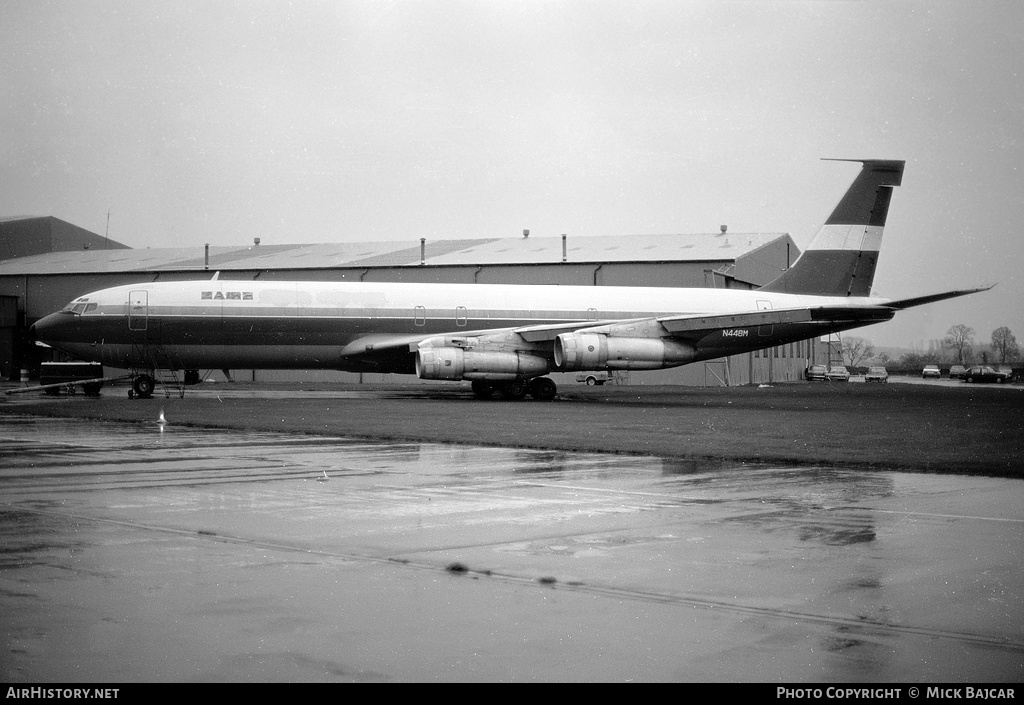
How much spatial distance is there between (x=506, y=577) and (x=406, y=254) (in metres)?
59.5

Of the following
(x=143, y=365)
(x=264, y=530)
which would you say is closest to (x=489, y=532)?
(x=264, y=530)

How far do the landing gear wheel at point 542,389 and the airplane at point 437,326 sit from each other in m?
0.05

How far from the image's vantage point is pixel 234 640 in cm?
553

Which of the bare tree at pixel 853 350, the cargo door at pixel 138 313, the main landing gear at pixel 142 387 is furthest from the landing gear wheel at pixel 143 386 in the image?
the bare tree at pixel 853 350

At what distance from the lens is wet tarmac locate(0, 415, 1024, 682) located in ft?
17.2

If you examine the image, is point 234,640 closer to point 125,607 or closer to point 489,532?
point 125,607

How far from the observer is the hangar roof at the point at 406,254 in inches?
2419

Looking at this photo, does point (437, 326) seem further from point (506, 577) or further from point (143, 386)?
point (506, 577)

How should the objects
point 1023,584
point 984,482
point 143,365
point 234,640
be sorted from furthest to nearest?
point 143,365, point 984,482, point 1023,584, point 234,640

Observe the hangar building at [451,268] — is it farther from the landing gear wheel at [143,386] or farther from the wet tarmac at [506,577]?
the wet tarmac at [506,577]

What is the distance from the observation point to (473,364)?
34719 millimetres
